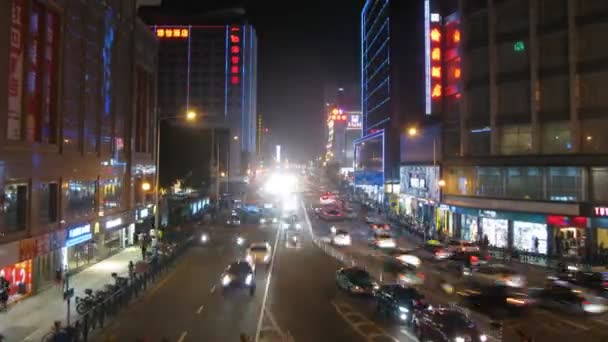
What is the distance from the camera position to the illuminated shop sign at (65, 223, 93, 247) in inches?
1029

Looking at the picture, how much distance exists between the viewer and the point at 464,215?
47531mm

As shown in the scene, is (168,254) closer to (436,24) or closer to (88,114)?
(88,114)

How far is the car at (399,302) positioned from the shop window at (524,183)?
76.5ft

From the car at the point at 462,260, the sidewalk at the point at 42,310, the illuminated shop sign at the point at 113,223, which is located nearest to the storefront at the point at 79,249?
the sidewalk at the point at 42,310

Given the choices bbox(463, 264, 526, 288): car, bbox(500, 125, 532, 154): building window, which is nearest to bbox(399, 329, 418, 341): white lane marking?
bbox(463, 264, 526, 288): car

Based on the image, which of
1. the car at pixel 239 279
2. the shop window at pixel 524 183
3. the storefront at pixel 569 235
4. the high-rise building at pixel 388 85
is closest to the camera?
the car at pixel 239 279

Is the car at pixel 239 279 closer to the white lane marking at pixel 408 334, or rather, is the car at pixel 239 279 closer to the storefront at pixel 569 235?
the white lane marking at pixel 408 334

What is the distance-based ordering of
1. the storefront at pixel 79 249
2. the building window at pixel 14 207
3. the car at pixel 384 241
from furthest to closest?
1. the car at pixel 384 241
2. the storefront at pixel 79 249
3. the building window at pixel 14 207

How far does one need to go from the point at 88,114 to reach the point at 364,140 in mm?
71499

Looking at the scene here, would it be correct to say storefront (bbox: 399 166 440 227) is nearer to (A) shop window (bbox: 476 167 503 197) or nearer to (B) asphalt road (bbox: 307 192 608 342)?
(A) shop window (bbox: 476 167 503 197)

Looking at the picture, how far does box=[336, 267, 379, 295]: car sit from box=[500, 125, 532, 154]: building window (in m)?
22.5

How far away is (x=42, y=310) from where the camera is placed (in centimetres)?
2183

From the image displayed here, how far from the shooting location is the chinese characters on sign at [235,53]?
145125mm

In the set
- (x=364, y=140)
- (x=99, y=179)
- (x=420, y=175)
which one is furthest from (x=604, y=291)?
(x=364, y=140)
